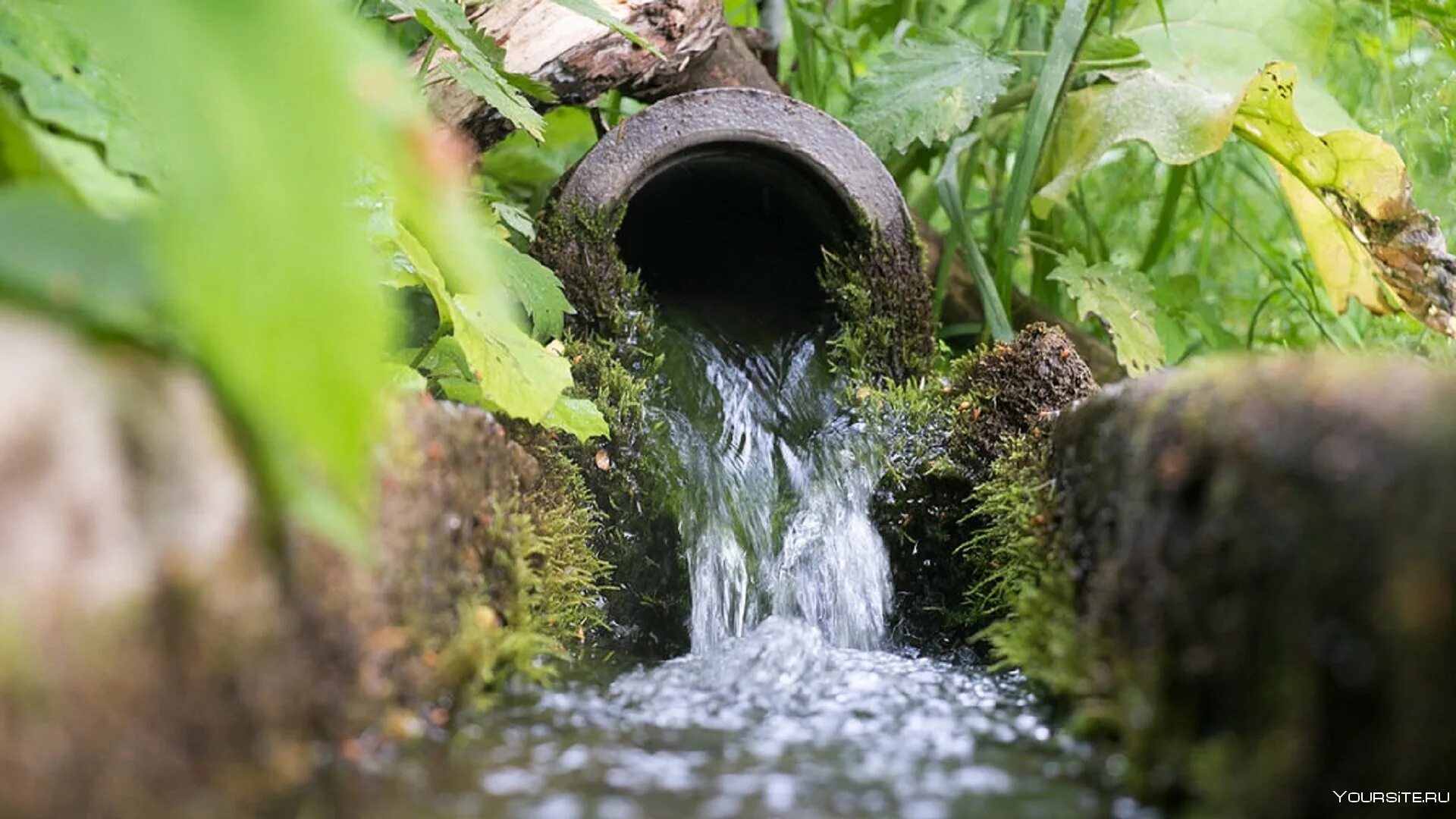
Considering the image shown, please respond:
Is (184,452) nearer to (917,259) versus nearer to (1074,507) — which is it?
(1074,507)

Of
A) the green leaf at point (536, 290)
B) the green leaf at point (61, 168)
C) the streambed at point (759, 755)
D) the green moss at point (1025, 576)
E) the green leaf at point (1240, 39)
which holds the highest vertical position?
the green leaf at point (1240, 39)

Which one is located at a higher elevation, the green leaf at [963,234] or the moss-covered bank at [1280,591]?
the green leaf at [963,234]

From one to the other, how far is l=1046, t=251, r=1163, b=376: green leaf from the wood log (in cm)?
122

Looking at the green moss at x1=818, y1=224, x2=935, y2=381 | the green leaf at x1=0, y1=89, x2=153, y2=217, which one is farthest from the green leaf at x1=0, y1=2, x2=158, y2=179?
the green moss at x1=818, y1=224, x2=935, y2=381

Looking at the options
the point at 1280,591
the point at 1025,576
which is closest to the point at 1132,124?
the point at 1025,576

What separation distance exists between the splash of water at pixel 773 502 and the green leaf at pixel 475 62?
844 millimetres

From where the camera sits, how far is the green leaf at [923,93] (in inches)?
114

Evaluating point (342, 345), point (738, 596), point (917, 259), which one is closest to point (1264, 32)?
point (917, 259)

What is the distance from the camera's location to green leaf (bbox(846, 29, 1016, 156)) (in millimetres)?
2889

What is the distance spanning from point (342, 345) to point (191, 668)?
13.2 inches

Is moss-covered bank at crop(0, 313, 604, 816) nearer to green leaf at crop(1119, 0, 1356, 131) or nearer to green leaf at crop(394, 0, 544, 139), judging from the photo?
green leaf at crop(394, 0, 544, 139)

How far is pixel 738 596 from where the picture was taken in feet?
7.52

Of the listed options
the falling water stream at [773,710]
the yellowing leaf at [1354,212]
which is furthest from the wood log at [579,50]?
the yellowing leaf at [1354,212]

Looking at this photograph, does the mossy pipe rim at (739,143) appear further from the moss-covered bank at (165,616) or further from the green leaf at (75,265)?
the green leaf at (75,265)
